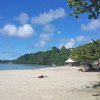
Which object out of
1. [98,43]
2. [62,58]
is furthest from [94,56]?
[62,58]

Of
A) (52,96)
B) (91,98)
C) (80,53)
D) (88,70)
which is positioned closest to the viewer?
(91,98)

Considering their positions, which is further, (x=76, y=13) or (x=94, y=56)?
(x=94, y=56)

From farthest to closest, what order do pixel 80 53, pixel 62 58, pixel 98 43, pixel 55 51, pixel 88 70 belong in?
pixel 55 51 < pixel 62 58 < pixel 80 53 < pixel 98 43 < pixel 88 70

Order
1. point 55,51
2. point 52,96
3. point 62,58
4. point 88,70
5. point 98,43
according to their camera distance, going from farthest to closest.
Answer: point 55,51, point 62,58, point 98,43, point 88,70, point 52,96

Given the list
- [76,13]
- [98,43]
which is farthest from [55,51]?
[76,13]

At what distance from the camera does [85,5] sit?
62.0 feet

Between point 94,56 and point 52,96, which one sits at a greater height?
point 94,56

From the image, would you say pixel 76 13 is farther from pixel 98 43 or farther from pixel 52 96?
pixel 98 43

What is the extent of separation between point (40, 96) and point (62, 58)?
147m

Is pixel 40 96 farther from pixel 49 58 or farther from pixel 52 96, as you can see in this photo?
pixel 49 58

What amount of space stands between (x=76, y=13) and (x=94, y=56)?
44.5 metres

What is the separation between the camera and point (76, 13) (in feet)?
63.2

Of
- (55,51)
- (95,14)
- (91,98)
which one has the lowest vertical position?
(91,98)

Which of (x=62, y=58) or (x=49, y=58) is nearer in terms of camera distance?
(x=62, y=58)
